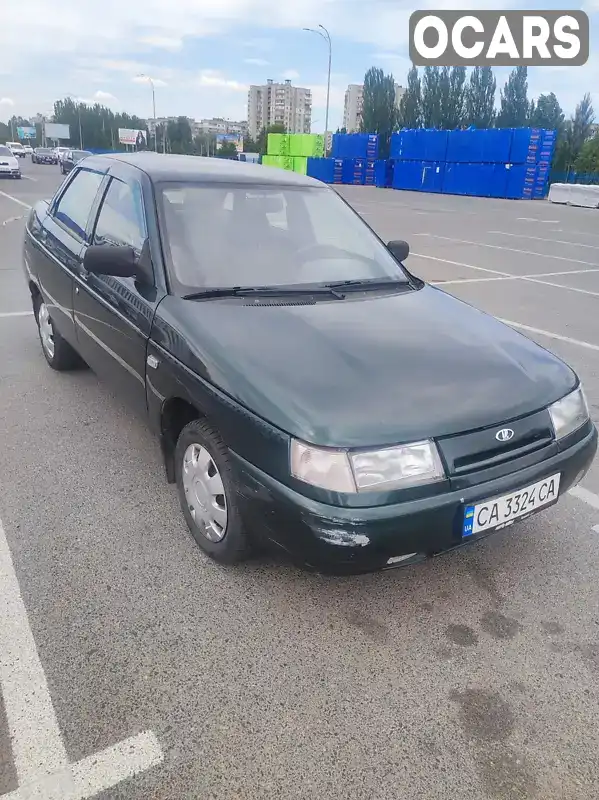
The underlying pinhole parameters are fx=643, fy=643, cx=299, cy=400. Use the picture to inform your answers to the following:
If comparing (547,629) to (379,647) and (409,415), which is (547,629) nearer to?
(379,647)

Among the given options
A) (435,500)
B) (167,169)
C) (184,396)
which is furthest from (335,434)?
(167,169)

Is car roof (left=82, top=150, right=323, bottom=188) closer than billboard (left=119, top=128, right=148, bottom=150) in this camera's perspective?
Yes

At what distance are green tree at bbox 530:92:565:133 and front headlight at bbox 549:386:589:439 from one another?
5971 cm

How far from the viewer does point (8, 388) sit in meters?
4.66

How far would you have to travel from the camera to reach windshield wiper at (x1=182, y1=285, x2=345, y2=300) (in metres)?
2.94

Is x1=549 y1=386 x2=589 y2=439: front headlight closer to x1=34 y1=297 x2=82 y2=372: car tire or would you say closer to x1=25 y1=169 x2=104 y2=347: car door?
x1=25 y1=169 x2=104 y2=347: car door

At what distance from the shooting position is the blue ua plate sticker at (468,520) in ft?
7.39

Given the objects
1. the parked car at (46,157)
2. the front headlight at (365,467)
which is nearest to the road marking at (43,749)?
the front headlight at (365,467)

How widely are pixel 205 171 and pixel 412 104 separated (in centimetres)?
6420

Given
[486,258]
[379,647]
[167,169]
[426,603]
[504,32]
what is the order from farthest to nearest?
[504,32] → [486,258] → [167,169] → [426,603] → [379,647]

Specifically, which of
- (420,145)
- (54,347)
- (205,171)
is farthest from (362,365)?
(420,145)

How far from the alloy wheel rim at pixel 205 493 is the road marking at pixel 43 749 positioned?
0.80 meters

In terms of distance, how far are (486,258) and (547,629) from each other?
10421 mm
